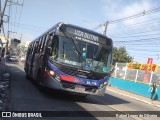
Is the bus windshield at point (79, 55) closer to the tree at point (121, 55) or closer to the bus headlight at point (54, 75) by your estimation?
the bus headlight at point (54, 75)

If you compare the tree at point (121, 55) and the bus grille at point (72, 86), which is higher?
the tree at point (121, 55)

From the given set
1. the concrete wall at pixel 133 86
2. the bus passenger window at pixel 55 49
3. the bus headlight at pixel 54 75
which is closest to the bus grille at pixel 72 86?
the bus headlight at pixel 54 75

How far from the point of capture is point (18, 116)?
9.48 meters

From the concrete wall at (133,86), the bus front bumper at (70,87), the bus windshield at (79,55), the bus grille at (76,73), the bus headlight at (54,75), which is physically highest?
the bus windshield at (79,55)

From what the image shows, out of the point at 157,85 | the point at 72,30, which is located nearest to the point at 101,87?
the point at 72,30

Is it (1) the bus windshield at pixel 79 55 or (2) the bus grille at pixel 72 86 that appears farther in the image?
(1) the bus windshield at pixel 79 55

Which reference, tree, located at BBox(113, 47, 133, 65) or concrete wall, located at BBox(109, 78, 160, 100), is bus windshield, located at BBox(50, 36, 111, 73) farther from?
tree, located at BBox(113, 47, 133, 65)

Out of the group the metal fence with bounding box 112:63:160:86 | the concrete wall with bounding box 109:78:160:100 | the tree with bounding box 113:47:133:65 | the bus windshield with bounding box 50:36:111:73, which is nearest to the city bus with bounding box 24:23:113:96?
the bus windshield with bounding box 50:36:111:73

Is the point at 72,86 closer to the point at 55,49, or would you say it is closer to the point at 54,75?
the point at 54,75

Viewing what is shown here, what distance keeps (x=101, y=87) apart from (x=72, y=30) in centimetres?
283

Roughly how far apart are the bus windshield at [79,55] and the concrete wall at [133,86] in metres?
16.1

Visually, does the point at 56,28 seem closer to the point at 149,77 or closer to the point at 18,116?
the point at 18,116

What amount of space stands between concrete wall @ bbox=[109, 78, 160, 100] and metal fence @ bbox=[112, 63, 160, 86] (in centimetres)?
62

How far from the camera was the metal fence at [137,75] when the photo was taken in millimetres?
31812
